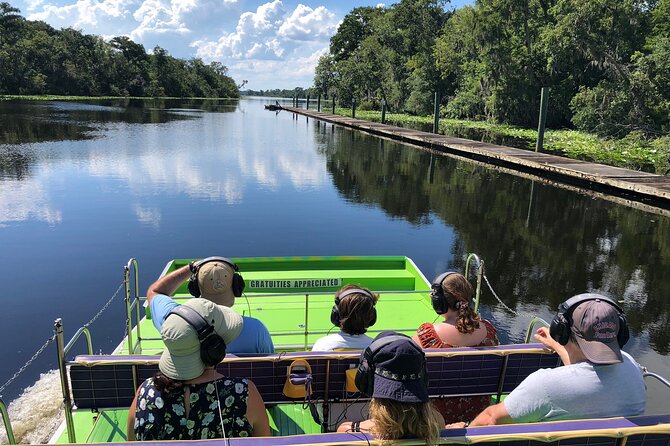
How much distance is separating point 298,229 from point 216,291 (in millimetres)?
10095

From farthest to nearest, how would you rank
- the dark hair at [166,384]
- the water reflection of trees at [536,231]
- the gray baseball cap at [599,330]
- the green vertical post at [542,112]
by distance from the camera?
the green vertical post at [542,112], the water reflection of trees at [536,231], the gray baseball cap at [599,330], the dark hair at [166,384]

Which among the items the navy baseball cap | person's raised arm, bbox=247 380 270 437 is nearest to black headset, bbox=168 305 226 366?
person's raised arm, bbox=247 380 270 437

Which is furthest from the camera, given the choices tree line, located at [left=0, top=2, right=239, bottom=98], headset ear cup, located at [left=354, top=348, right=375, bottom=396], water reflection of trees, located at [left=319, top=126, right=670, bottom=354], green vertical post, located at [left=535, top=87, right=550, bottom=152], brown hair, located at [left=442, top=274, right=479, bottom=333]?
tree line, located at [left=0, top=2, right=239, bottom=98]

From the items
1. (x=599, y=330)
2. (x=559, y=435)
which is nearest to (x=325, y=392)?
(x=559, y=435)

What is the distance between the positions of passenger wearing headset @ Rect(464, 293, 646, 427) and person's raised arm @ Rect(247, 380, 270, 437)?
126cm

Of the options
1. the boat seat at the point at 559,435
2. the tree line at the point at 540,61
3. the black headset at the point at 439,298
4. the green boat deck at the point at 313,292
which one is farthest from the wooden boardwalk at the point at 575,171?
the boat seat at the point at 559,435

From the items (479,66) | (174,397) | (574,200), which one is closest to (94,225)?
(174,397)

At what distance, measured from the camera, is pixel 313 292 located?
7.02 meters

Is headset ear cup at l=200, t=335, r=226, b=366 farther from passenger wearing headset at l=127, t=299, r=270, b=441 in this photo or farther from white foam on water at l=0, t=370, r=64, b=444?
white foam on water at l=0, t=370, r=64, b=444

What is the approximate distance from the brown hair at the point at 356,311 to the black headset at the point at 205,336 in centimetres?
113

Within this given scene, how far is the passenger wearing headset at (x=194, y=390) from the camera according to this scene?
7.77 feet

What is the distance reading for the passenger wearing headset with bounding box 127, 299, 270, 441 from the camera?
7.77 ft

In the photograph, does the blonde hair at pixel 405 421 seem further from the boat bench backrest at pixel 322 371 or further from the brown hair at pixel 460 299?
the brown hair at pixel 460 299

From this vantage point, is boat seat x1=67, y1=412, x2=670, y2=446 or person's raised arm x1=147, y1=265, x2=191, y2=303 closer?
boat seat x1=67, y1=412, x2=670, y2=446
